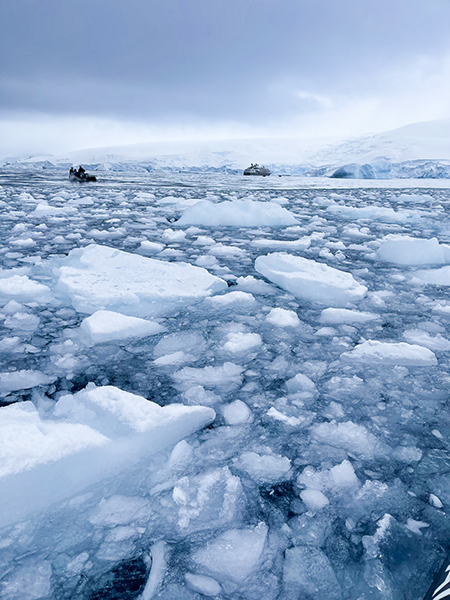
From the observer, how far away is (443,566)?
785 mm

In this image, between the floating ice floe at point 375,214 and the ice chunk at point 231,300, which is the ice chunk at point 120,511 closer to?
the ice chunk at point 231,300

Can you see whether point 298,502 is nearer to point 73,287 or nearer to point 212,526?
point 212,526

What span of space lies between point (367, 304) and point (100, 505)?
1837mm

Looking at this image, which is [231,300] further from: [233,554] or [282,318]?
[233,554]

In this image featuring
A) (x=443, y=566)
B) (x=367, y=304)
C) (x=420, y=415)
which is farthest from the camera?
(x=367, y=304)

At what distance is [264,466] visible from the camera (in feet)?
3.62

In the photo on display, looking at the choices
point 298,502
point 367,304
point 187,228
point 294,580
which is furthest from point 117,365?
point 187,228

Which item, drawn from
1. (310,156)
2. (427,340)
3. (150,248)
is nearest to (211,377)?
(427,340)

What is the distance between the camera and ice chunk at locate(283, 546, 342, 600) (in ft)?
2.56

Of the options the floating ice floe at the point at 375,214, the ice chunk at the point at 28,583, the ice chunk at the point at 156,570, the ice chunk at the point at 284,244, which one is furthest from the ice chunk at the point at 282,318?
the floating ice floe at the point at 375,214

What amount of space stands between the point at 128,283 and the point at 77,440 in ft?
4.93

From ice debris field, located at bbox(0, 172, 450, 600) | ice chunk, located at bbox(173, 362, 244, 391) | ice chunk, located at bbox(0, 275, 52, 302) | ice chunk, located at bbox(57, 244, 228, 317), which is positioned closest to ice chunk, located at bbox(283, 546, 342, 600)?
ice debris field, located at bbox(0, 172, 450, 600)

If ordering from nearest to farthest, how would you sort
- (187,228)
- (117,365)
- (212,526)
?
(212,526)
(117,365)
(187,228)

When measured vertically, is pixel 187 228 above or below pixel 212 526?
above
